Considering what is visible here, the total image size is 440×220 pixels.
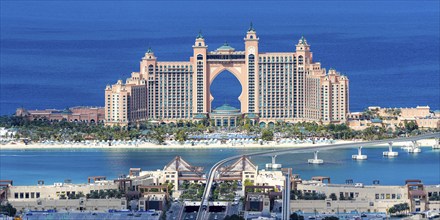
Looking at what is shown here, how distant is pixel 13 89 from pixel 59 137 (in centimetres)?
2476

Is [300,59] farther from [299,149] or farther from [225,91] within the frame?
[225,91]

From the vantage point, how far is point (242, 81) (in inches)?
3922

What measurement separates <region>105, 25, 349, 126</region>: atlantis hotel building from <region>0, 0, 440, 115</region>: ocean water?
7415mm

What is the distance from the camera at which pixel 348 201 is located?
6762 centimetres

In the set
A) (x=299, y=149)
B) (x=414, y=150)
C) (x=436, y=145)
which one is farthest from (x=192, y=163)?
(x=436, y=145)

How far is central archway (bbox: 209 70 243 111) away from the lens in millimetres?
107900

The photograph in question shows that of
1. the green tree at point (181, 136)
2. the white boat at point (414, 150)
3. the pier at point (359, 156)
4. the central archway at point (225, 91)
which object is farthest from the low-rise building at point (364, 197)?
the central archway at point (225, 91)

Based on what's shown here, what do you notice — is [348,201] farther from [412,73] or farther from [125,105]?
[412,73]

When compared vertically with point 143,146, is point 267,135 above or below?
above

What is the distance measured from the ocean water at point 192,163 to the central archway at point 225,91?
39.8ft

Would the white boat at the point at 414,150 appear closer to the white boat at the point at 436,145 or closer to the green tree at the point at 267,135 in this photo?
the white boat at the point at 436,145

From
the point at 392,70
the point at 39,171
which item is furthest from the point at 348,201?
the point at 392,70

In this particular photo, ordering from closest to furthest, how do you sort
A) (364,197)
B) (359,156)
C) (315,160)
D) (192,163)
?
(364,197) → (192,163) → (315,160) → (359,156)

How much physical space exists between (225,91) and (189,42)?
24063 millimetres
